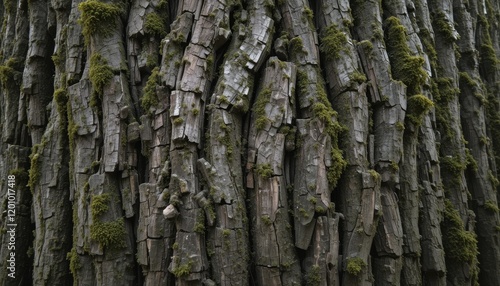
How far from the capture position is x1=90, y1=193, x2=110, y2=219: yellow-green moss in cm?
395

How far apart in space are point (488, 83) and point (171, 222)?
Result: 608 centimetres

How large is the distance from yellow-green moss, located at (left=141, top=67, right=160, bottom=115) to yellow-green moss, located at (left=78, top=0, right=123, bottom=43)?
0.83 m

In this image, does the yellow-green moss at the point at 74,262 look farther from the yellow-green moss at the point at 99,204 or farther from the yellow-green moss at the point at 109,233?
the yellow-green moss at the point at 99,204

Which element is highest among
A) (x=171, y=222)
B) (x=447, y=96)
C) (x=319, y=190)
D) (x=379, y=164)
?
(x=447, y=96)

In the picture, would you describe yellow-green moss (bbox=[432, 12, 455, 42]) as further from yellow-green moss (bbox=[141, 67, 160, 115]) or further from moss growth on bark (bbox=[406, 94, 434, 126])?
yellow-green moss (bbox=[141, 67, 160, 115])

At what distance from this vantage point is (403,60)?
4824 mm

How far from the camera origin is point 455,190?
523 cm

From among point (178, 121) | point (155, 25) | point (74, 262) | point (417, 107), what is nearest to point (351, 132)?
point (417, 107)

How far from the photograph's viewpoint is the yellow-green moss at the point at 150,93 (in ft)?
13.7

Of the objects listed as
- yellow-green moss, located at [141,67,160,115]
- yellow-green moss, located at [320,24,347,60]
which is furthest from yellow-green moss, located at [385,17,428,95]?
yellow-green moss, located at [141,67,160,115]

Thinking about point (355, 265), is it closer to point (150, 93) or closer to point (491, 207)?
point (150, 93)

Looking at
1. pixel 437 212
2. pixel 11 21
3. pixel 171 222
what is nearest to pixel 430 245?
pixel 437 212

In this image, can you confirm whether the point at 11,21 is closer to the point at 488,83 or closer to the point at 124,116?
the point at 124,116

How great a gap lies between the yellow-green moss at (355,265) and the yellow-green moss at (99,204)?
261cm
